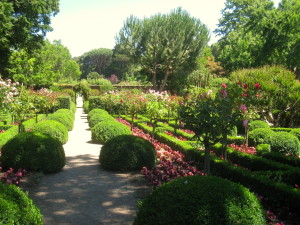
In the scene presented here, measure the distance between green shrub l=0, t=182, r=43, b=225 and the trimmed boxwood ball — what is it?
44.5 inches

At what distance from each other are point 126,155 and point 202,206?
439 centimetres

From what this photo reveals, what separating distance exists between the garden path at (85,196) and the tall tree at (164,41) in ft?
85.9

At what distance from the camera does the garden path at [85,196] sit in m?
4.62

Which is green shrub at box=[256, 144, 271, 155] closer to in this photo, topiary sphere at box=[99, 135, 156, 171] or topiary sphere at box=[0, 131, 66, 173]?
topiary sphere at box=[99, 135, 156, 171]

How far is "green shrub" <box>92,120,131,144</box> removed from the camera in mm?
10688

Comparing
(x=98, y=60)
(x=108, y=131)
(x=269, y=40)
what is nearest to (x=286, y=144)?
(x=108, y=131)

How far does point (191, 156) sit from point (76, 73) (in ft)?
199

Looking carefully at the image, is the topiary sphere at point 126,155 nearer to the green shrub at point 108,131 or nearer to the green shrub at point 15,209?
the green shrub at point 108,131

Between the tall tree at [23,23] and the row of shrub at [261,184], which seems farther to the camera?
the tall tree at [23,23]

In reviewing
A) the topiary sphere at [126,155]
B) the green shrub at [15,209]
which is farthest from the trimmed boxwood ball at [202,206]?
the topiary sphere at [126,155]

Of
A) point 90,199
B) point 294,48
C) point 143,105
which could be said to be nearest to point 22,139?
point 90,199

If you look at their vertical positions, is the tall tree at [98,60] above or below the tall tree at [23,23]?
above

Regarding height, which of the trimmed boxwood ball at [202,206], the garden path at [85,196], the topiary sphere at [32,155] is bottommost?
the garden path at [85,196]

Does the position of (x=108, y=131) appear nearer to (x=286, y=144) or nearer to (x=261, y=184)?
(x=286, y=144)
